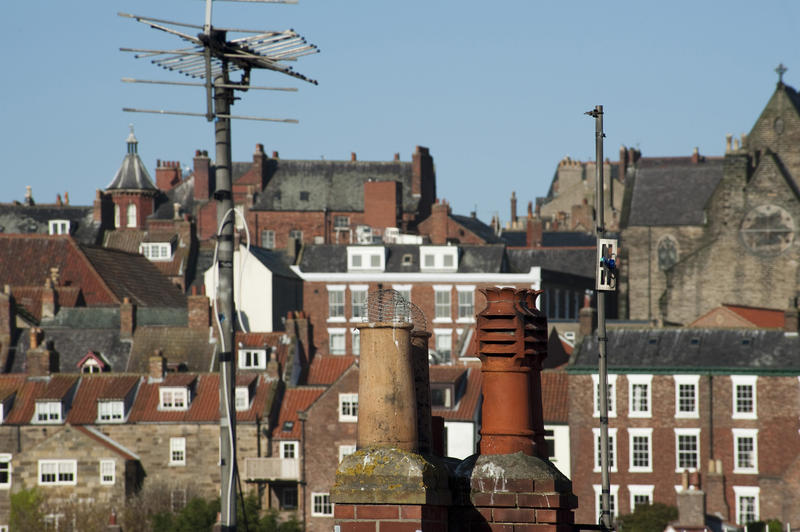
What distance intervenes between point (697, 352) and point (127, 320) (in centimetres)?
2870

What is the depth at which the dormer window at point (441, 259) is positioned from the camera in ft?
318

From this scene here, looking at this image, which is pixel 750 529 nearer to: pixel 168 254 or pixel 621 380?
pixel 621 380

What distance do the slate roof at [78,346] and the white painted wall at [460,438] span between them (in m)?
19.7

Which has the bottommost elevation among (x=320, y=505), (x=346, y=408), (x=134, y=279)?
(x=320, y=505)

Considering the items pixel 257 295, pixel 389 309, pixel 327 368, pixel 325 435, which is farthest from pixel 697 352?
pixel 389 309

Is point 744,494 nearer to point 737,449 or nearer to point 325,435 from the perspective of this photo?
point 737,449

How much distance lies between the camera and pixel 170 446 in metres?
71.2

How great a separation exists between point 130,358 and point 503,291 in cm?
6866

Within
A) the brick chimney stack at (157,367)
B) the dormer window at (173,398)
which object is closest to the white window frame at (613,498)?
the dormer window at (173,398)

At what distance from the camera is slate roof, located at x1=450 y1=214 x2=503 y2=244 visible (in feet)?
386

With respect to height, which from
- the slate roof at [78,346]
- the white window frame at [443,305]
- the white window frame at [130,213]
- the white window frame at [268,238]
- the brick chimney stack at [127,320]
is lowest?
the slate roof at [78,346]

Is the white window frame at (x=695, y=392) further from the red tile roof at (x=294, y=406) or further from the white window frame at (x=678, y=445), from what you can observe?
the red tile roof at (x=294, y=406)

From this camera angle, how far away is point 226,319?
1513cm

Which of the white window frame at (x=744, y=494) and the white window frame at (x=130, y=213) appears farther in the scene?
the white window frame at (x=130, y=213)
